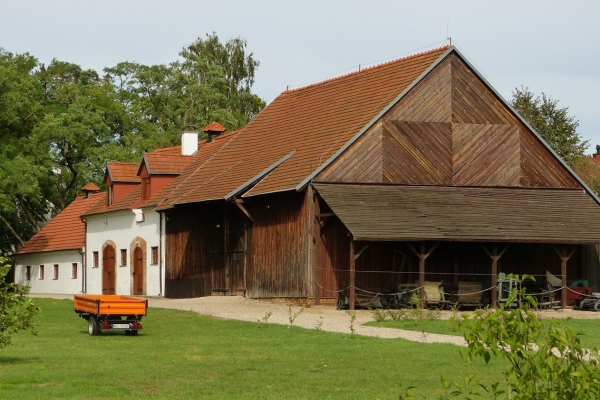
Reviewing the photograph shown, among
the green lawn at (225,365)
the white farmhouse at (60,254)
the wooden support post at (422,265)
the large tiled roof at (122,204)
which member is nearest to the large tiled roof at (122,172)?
the large tiled roof at (122,204)

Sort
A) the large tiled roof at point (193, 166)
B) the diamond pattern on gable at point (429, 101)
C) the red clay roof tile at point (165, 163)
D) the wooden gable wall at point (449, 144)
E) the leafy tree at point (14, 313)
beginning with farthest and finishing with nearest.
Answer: the red clay roof tile at point (165, 163) < the large tiled roof at point (193, 166) < the diamond pattern on gable at point (429, 101) < the wooden gable wall at point (449, 144) < the leafy tree at point (14, 313)

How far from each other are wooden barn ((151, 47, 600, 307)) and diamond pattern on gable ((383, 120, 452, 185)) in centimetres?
3

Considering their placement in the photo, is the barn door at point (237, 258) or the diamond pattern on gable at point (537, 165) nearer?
the diamond pattern on gable at point (537, 165)

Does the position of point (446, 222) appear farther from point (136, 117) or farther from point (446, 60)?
point (136, 117)

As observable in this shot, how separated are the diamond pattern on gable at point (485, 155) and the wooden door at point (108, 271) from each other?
1895 centimetres

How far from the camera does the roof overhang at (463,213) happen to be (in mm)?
32094

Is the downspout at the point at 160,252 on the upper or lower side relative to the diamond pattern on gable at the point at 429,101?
lower

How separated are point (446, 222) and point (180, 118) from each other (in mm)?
45156

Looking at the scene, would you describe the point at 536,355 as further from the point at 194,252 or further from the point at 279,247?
the point at 194,252

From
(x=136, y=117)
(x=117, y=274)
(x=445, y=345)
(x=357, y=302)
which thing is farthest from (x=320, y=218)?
(x=136, y=117)

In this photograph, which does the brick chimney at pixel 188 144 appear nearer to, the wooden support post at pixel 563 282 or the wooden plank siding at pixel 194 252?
the wooden plank siding at pixel 194 252

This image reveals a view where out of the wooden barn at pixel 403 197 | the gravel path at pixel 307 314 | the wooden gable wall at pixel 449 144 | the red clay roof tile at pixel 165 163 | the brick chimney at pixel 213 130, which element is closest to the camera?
the gravel path at pixel 307 314

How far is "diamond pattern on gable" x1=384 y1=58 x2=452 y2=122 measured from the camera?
3534 cm

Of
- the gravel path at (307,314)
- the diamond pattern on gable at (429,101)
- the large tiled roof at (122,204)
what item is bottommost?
the gravel path at (307,314)
